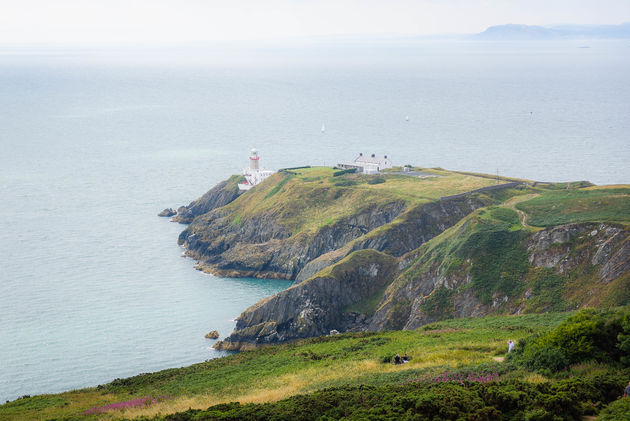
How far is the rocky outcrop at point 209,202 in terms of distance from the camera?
134375 millimetres

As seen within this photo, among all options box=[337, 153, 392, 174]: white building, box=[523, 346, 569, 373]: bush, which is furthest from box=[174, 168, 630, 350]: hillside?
box=[523, 346, 569, 373]: bush

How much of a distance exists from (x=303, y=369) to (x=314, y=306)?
31353mm

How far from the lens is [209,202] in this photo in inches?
5354

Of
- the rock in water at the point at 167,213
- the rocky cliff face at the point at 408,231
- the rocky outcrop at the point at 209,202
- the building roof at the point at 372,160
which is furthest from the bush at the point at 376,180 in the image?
the rock in water at the point at 167,213

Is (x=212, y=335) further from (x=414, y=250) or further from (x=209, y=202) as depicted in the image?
(x=209, y=202)

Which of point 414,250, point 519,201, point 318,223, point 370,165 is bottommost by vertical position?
point 318,223

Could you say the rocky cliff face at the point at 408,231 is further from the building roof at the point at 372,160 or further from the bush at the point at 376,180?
the building roof at the point at 372,160

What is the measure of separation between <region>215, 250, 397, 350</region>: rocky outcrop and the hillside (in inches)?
5.0

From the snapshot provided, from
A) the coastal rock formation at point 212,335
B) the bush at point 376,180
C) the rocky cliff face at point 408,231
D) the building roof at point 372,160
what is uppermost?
the building roof at point 372,160

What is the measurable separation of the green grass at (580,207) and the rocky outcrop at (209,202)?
2461 inches

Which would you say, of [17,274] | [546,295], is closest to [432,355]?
[546,295]

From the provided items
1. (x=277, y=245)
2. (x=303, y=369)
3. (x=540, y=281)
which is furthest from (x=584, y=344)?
(x=277, y=245)

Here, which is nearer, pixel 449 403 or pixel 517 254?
pixel 449 403

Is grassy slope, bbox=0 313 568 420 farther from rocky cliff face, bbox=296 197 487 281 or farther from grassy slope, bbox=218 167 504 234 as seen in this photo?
grassy slope, bbox=218 167 504 234
